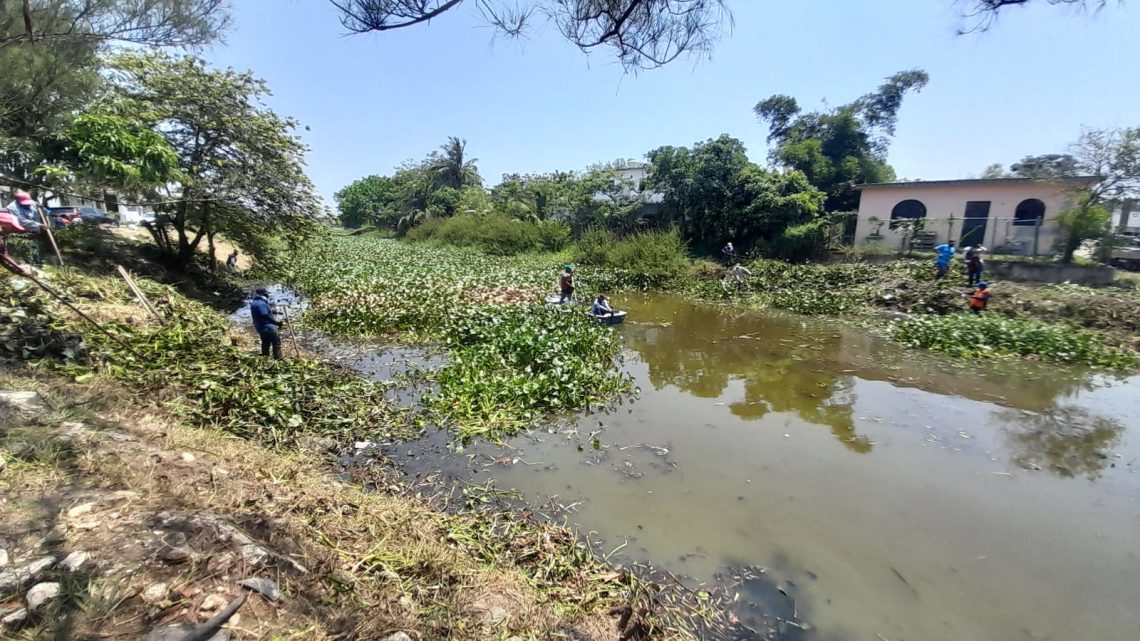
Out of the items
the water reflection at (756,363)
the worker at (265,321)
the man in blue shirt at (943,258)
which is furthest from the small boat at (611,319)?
the man in blue shirt at (943,258)

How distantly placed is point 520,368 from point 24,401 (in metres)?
5.13

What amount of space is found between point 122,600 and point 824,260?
20.8 meters

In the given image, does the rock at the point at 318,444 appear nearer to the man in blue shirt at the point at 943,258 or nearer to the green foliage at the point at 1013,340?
the green foliage at the point at 1013,340

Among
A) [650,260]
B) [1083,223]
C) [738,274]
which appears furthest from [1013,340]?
[650,260]

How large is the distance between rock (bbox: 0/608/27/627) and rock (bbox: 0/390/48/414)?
272cm

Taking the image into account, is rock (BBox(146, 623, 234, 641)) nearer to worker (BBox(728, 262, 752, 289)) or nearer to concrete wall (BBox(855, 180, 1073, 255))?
worker (BBox(728, 262, 752, 289))

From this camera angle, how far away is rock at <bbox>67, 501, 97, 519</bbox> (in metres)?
2.71

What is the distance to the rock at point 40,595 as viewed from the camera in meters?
2.06

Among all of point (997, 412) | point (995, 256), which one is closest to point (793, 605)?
point (997, 412)

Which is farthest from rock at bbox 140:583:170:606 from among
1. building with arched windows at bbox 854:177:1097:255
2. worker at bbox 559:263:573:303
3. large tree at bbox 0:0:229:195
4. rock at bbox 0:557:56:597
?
building with arched windows at bbox 854:177:1097:255

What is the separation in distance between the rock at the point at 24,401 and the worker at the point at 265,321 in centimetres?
296

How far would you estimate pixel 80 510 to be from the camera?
2762 mm

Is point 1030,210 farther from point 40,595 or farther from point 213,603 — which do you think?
point 40,595

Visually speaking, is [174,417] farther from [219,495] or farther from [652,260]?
[652,260]
